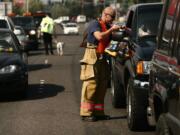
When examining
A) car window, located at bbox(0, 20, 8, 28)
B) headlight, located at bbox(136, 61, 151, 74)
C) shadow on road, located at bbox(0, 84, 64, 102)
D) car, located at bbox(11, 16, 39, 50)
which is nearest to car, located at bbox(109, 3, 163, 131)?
headlight, located at bbox(136, 61, 151, 74)

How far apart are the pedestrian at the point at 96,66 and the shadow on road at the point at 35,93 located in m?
3.01

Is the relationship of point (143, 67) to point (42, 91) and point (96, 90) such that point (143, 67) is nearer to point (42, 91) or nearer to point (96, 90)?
point (96, 90)

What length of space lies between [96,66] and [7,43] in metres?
4.30

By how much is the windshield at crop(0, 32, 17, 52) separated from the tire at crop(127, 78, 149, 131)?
17.0 ft

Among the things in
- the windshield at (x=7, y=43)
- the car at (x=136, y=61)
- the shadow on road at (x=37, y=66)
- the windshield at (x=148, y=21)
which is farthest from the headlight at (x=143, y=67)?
the shadow on road at (x=37, y=66)

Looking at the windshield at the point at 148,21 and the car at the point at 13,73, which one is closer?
the windshield at the point at 148,21

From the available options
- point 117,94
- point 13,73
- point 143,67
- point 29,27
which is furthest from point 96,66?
point 29,27

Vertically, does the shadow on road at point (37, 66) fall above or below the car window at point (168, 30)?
below

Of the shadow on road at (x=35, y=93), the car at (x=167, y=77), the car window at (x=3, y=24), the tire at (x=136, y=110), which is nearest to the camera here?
the car at (x=167, y=77)

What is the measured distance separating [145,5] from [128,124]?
224cm

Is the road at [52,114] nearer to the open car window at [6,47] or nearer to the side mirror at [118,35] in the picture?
the open car window at [6,47]

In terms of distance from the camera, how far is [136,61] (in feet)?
29.9

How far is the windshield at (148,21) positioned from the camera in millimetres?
10105

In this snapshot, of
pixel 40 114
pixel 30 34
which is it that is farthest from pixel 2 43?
pixel 30 34
